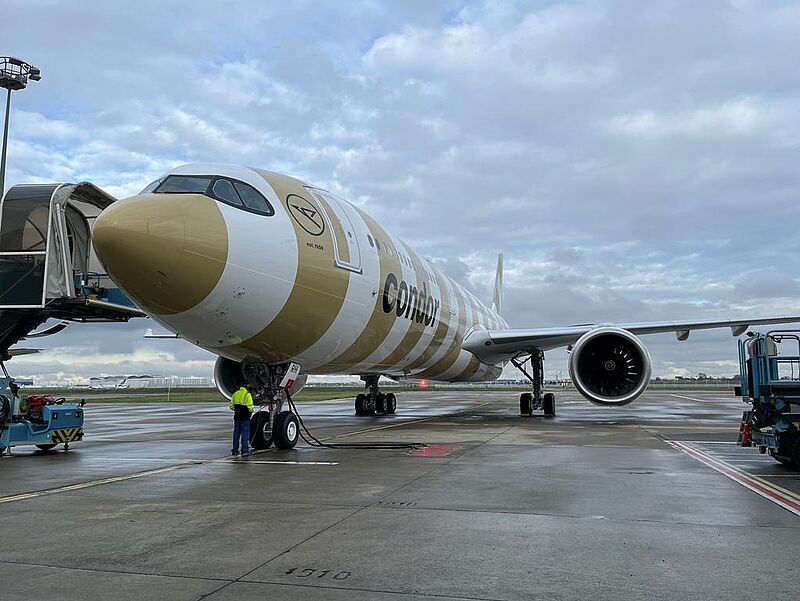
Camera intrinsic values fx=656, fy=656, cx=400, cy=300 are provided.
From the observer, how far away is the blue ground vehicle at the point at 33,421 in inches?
446

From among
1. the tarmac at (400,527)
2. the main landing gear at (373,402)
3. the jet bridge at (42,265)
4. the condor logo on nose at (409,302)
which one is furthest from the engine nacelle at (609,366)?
the jet bridge at (42,265)

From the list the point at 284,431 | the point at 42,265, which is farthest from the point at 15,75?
the point at 284,431

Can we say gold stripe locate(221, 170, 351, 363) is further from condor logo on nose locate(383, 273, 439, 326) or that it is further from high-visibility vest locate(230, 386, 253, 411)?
condor logo on nose locate(383, 273, 439, 326)

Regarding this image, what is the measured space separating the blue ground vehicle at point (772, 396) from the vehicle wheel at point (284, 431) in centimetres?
723

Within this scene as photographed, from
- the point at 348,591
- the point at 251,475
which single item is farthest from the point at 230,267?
the point at 348,591

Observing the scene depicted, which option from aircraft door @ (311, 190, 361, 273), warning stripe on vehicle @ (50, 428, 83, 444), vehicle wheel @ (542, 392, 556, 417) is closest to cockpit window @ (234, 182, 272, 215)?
aircraft door @ (311, 190, 361, 273)

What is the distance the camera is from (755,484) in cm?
776

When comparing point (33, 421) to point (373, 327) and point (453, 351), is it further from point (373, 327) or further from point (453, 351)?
point (453, 351)

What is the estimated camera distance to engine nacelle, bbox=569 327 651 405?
53.2 ft

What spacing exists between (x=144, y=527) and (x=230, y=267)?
4.10m

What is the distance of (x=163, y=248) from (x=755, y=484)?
769 centimetres

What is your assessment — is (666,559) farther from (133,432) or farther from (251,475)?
(133,432)

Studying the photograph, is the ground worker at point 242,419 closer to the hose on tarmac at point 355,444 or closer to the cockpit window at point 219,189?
the hose on tarmac at point 355,444

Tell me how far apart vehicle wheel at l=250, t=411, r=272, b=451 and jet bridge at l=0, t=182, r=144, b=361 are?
691cm
